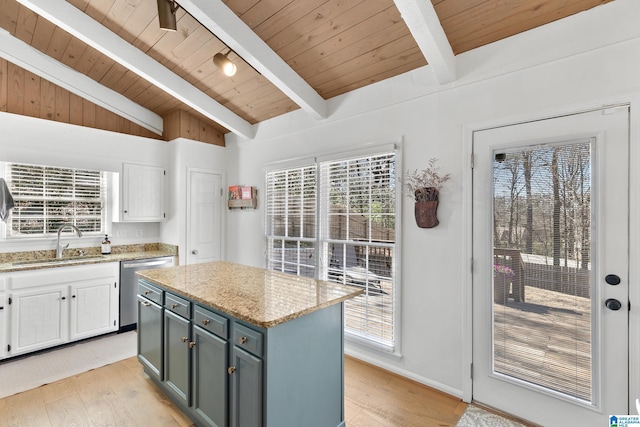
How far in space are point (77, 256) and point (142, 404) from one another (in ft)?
7.82

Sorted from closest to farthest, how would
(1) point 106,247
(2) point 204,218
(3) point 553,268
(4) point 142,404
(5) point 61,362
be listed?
(3) point 553,268 → (4) point 142,404 → (5) point 61,362 → (1) point 106,247 → (2) point 204,218

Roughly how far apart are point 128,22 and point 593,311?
14.0 ft

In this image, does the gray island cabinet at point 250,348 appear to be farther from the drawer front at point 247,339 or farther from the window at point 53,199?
the window at point 53,199

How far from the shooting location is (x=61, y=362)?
117 inches

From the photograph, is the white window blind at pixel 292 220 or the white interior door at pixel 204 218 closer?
the white window blind at pixel 292 220

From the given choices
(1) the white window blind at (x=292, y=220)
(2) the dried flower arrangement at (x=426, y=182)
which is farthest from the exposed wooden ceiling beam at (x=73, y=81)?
(2) the dried flower arrangement at (x=426, y=182)

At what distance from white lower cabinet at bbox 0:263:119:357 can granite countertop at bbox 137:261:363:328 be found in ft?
4.73

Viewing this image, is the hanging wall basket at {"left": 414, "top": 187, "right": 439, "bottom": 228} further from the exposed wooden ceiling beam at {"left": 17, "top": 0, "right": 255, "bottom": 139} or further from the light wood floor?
the exposed wooden ceiling beam at {"left": 17, "top": 0, "right": 255, "bottom": 139}

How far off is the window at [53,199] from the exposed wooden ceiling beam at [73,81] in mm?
933

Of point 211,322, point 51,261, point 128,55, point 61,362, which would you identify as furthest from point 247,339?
point 51,261

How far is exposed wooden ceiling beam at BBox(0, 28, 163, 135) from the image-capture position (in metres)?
3.36

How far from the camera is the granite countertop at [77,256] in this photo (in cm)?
316

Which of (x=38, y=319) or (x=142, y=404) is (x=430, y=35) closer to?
(x=142, y=404)

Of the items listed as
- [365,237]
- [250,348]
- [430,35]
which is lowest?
[250,348]
